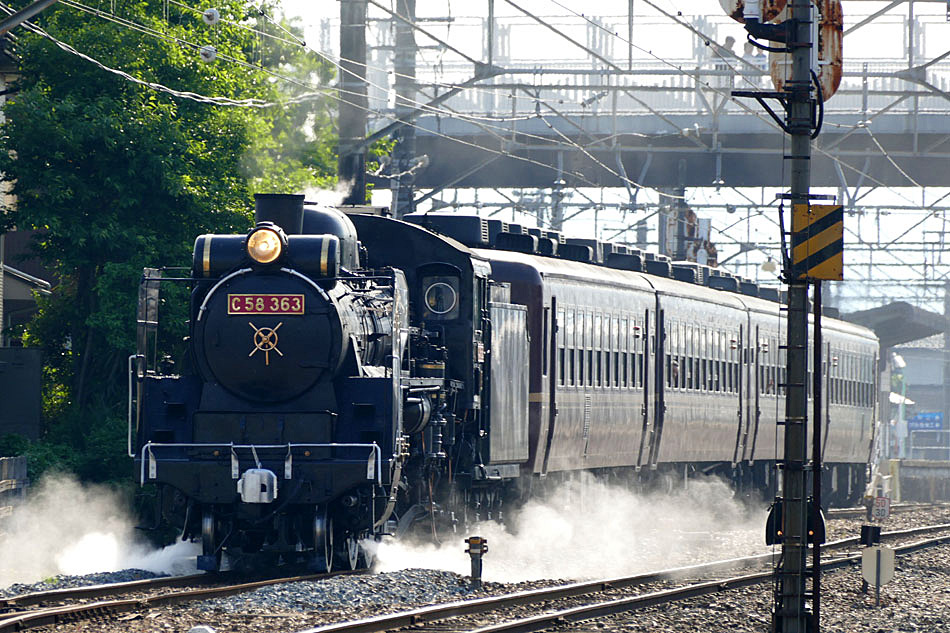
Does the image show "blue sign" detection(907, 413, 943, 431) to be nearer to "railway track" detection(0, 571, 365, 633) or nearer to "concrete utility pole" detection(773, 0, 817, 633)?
"railway track" detection(0, 571, 365, 633)

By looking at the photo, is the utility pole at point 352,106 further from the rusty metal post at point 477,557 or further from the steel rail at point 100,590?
the steel rail at point 100,590

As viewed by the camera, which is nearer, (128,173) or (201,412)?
(201,412)

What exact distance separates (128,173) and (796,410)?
15.4 m

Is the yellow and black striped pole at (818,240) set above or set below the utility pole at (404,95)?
below

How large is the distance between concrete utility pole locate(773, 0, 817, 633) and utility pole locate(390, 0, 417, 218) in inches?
660

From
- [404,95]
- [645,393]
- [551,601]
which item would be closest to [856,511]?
[645,393]

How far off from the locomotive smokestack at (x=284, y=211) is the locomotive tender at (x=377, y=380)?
0.01 meters

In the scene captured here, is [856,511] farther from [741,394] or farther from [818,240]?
[818,240]

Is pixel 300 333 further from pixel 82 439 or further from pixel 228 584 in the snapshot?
pixel 82 439

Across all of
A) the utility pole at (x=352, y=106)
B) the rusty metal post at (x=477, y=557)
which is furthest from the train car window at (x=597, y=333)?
the rusty metal post at (x=477, y=557)

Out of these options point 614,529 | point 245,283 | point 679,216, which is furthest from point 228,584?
point 679,216

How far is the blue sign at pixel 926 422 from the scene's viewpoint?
9981 cm

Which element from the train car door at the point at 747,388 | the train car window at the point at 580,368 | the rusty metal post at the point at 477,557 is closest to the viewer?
the rusty metal post at the point at 477,557

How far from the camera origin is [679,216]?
1586 inches
